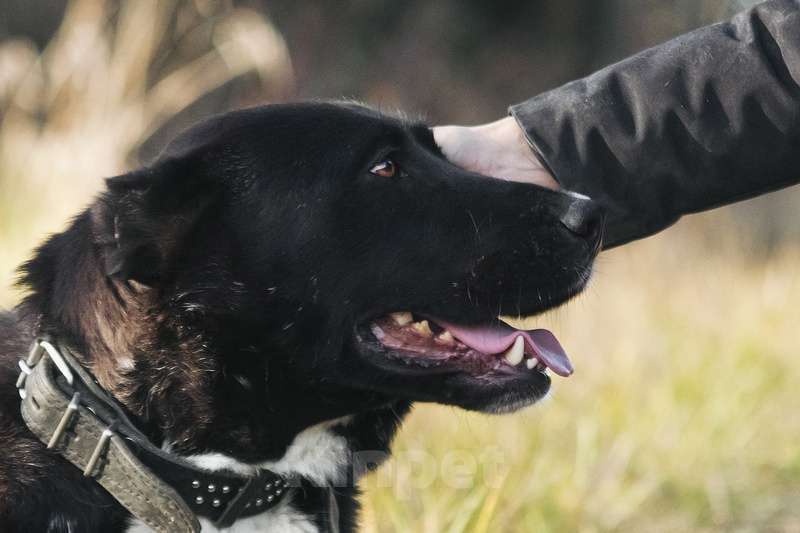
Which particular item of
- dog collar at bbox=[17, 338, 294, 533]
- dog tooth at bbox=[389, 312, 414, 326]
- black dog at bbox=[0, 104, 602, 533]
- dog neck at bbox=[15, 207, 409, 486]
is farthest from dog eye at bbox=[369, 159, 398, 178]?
dog collar at bbox=[17, 338, 294, 533]

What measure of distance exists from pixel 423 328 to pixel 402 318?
6cm

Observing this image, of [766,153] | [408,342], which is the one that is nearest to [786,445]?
[766,153]

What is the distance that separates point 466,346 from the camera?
97.6 inches

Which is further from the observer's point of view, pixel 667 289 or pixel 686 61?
pixel 667 289

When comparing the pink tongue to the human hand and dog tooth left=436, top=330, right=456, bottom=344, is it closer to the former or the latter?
dog tooth left=436, top=330, right=456, bottom=344

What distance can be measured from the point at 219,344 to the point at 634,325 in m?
3.73

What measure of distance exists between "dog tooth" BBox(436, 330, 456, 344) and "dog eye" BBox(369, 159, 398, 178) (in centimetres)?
39

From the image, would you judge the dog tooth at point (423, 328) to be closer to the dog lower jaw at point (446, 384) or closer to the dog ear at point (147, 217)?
the dog lower jaw at point (446, 384)

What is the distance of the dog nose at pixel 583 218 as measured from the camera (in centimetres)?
248

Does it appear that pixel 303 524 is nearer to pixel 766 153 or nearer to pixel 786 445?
pixel 766 153

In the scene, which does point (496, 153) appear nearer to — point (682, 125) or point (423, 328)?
point (682, 125)

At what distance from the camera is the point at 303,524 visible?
2424 millimetres

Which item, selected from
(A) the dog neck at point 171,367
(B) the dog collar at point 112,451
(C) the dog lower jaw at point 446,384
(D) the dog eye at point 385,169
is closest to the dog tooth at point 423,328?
(C) the dog lower jaw at point 446,384

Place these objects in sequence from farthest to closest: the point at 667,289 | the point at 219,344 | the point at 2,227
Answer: the point at 667,289 → the point at 2,227 → the point at 219,344
